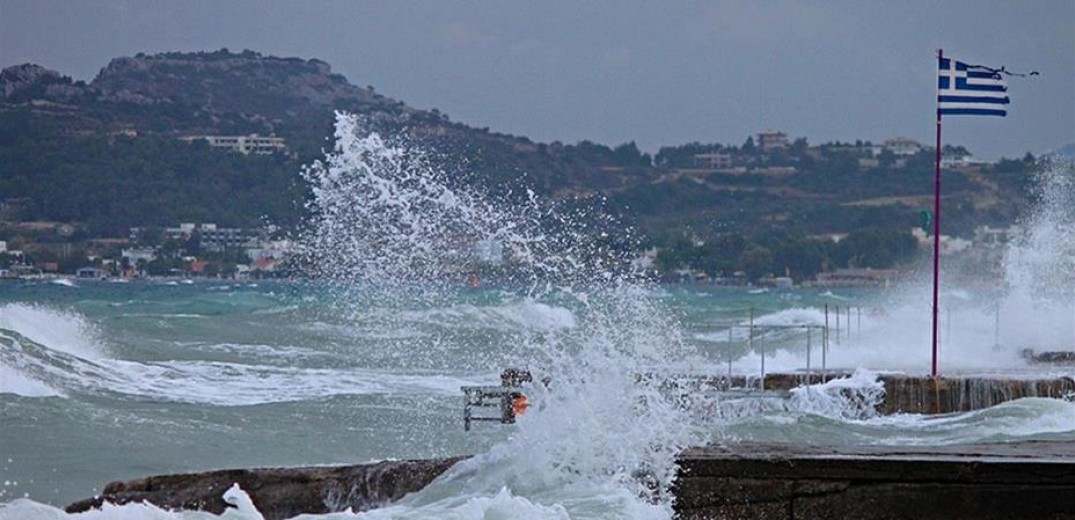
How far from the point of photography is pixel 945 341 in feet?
107

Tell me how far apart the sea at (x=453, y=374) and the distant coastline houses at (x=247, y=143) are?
14.9 m

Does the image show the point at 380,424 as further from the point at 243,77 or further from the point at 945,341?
the point at 243,77

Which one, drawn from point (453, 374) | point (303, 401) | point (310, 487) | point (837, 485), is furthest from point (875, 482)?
point (453, 374)

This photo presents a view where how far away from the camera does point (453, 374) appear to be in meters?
29.0

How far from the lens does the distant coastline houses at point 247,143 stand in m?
68.4

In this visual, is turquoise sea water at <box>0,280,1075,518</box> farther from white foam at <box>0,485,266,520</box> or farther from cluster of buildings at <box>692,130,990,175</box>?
cluster of buildings at <box>692,130,990,175</box>

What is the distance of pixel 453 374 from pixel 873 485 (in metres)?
19.4

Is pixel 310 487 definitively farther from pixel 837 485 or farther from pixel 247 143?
pixel 247 143

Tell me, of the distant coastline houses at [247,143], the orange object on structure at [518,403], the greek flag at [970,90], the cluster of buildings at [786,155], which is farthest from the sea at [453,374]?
the cluster of buildings at [786,155]

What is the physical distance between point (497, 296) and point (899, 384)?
34.5 meters

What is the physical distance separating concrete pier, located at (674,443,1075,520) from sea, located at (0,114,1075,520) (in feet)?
0.82

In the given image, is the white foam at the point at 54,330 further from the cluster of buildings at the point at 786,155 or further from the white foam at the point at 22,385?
the cluster of buildings at the point at 786,155

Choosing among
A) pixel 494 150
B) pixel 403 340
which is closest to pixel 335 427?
pixel 403 340

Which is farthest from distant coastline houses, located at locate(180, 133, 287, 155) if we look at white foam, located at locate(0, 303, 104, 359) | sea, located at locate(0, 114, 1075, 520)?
white foam, located at locate(0, 303, 104, 359)
